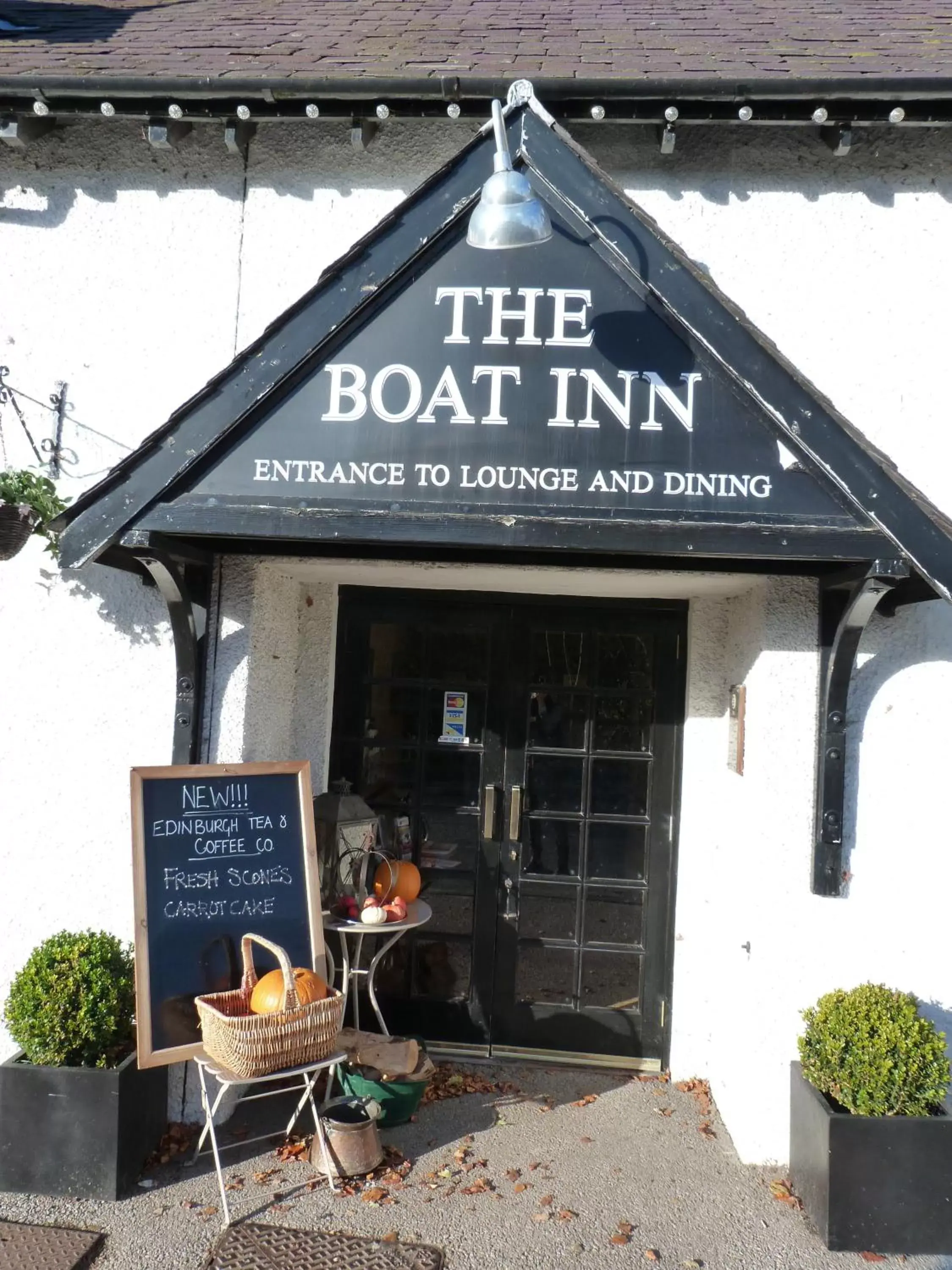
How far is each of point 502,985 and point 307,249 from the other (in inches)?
154

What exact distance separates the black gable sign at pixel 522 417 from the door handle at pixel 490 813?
2.08 meters

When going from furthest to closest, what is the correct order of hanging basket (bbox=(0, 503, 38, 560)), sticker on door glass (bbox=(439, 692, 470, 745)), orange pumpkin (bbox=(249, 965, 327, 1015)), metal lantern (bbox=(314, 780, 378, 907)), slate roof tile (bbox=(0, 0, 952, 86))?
sticker on door glass (bbox=(439, 692, 470, 745)), metal lantern (bbox=(314, 780, 378, 907)), slate roof tile (bbox=(0, 0, 952, 86)), hanging basket (bbox=(0, 503, 38, 560)), orange pumpkin (bbox=(249, 965, 327, 1015))

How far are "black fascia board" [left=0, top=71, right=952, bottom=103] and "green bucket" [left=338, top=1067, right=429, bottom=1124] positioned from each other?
14.5 ft

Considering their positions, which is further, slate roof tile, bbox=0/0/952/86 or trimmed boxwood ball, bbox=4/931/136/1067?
slate roof tile, bbox=0/0/952/86

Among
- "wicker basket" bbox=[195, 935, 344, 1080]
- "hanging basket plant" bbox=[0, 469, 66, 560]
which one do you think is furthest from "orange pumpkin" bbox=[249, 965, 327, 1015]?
"hanging basket plant" bbox=[0, 469, 66, 560]

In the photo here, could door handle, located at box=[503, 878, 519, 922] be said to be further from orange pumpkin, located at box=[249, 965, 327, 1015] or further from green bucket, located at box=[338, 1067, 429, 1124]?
orange pumpkin, located at box=[249, 965, 327, 1015]

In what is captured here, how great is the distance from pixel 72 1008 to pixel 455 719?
228cm

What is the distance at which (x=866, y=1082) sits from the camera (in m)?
3.30

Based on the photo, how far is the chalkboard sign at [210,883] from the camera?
3.46 m

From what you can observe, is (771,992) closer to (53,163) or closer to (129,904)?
(129,904)

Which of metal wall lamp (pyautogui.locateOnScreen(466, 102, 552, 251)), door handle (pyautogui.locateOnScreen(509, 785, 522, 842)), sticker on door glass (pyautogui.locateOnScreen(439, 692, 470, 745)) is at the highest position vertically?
metal wall lamp (pyautogui.locateOnScreen(466, 102, 552, 251))

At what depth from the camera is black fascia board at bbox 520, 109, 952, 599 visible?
3.08 meters

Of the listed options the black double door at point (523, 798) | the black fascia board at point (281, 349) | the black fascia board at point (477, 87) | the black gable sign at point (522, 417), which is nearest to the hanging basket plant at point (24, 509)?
the black fascia board at point (281, 349)

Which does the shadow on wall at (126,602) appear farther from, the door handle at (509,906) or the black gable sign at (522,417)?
the door handle at (509,906)
